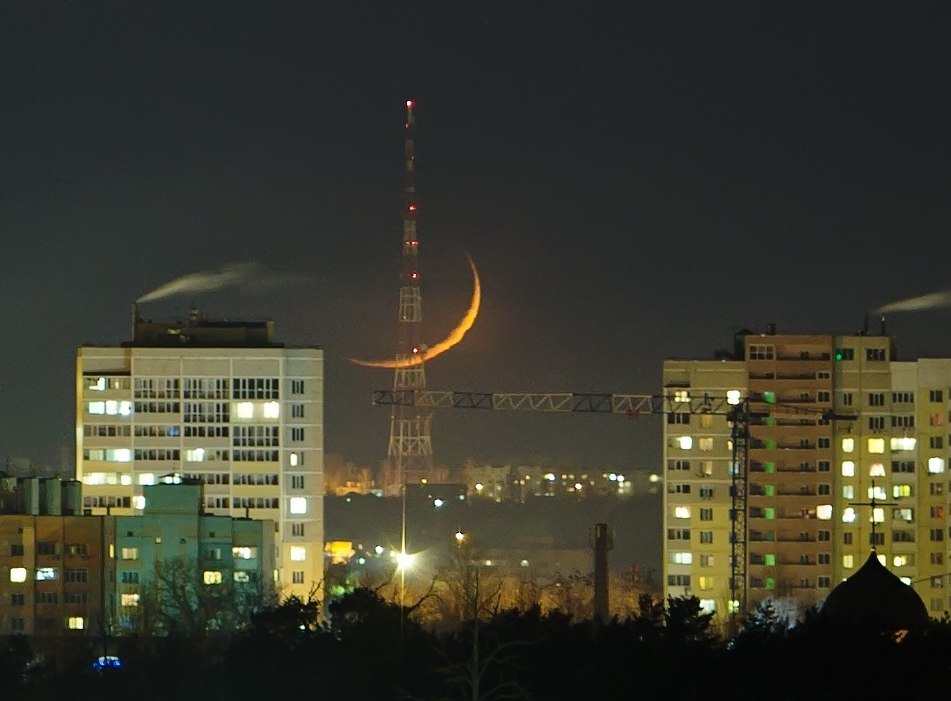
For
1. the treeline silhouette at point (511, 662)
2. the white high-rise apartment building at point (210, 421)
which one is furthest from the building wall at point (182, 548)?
the treeline silhouette at point (511, 662)

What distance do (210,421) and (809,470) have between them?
14.0 metres

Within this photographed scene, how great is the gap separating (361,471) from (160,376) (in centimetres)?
4589

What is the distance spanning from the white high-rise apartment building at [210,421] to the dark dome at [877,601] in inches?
1363

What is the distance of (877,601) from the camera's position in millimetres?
48875

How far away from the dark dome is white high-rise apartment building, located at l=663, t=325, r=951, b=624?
32.2 m

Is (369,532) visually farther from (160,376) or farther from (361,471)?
(160,376)

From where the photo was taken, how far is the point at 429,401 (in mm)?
105938

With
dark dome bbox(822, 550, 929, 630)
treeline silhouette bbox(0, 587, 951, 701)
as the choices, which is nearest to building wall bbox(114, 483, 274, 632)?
treeline silhouette bbox(0, 587, 951, 701)

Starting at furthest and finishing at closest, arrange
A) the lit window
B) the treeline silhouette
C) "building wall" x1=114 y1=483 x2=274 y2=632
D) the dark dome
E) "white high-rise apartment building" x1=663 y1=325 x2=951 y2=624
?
the lit window, "white high-rise apartment building" x1=663 y1=325 x2=951 y2=624, "building wall" x1=114 y1=483 x2=274 y2=632, the dark dome, the treeline silhouette

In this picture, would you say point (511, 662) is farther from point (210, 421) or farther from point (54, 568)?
point (210, 421)

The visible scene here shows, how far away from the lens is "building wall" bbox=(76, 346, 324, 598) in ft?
276

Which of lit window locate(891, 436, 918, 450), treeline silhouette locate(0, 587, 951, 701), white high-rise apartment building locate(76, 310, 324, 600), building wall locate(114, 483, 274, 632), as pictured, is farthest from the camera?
lit window locate(891, 436, 918, 450)

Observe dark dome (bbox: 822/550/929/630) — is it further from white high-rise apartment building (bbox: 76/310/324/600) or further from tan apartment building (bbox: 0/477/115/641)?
white high-rise apartment building (bbox: 76/310/324/600)

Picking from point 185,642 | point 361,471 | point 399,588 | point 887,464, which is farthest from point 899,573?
point 361,471
